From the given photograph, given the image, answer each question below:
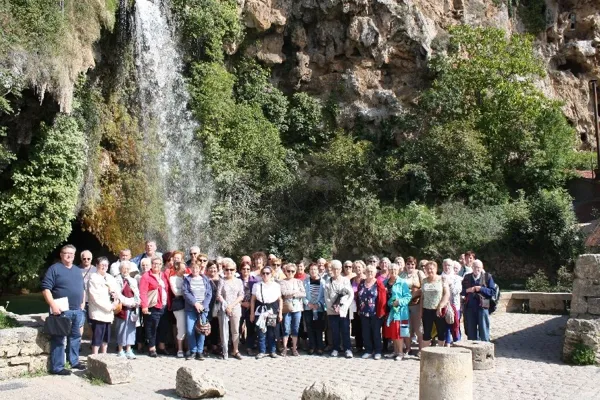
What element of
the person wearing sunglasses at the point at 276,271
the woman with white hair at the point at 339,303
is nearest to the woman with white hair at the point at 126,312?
the person wearing sunglasses at the point at 276,271

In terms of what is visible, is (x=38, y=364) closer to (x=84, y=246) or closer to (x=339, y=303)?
(x=339, y=303)

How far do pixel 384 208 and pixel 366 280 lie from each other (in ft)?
44.7

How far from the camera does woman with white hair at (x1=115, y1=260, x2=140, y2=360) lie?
913cm

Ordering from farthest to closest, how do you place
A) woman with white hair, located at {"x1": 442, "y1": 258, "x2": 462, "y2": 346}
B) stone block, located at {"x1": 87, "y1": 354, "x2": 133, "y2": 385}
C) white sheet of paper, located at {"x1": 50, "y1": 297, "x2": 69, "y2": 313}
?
1. woman with white hair, located at {"x1": 442, "y1": 258, "x2": 462, "y2": 346}
2. white sheet of paper, located at {"x1": 50, "y1": 297, "x2": 69, "y2": 313}
3. stone block, located at {"x1": 87, "y1": 354, "x2": 133, "y2": 385}

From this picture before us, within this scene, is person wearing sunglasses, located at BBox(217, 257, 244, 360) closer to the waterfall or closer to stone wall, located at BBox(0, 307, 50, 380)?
stone wall, located at BBox(0, 307, 50, 380)

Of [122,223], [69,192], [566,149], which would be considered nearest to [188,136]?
[122,223]

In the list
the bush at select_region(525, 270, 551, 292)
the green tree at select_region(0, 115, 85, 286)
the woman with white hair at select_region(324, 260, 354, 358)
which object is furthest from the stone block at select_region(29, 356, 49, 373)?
the bush at select_region(525, 270, 551, 292)

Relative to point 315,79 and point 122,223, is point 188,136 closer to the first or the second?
point 122,223

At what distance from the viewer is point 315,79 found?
26.3 meters

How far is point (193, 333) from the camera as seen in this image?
373 inches

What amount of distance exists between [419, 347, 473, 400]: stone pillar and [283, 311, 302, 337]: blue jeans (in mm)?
3911

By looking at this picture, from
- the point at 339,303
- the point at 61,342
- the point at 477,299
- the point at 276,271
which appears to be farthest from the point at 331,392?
the point at 477,299

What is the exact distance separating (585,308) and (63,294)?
26.1 ft

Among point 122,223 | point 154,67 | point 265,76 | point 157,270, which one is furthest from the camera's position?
point 265,76
